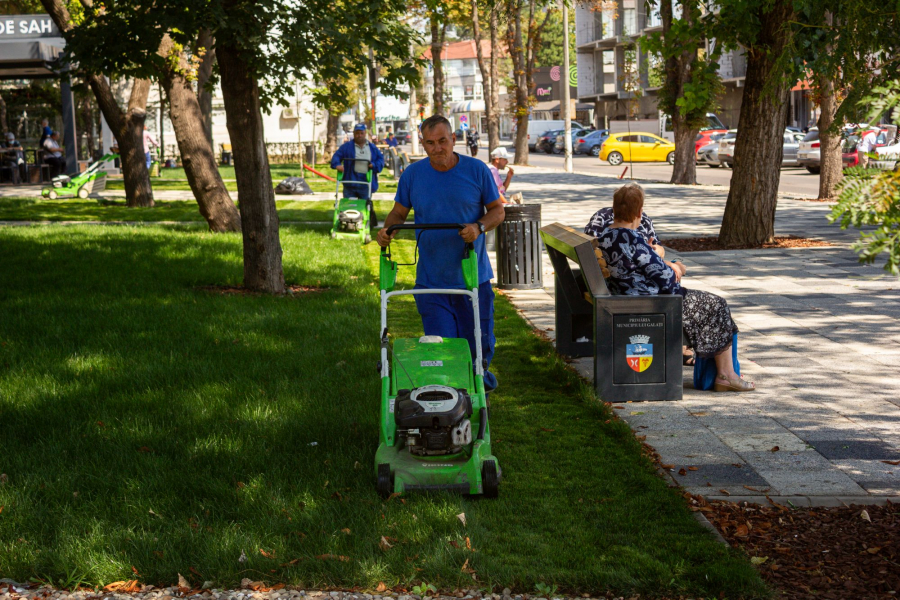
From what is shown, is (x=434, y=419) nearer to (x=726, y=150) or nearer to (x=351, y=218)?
(x=351, y=218)

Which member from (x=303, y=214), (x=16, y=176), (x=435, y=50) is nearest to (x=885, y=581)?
(x=303, y=214)

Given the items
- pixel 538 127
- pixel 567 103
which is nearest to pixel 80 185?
pixel 567 103

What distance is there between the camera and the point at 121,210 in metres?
21.8

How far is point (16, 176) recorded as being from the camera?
33.2 metres

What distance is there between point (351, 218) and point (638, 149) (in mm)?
34218

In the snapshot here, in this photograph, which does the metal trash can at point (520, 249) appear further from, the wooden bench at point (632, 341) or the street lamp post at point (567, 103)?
the street lamp post at point (567, 103)

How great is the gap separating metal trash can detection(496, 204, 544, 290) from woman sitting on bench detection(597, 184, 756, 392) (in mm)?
4349

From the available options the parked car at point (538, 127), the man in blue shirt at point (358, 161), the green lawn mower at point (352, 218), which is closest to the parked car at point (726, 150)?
the man in blue shirt at point (358, 161)

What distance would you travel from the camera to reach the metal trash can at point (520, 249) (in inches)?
450

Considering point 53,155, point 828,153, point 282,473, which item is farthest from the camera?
point 53,155

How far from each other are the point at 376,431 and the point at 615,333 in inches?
73.6

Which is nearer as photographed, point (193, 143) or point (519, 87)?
point (193, 143)

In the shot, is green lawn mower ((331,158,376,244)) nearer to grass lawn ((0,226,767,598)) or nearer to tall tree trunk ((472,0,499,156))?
grass lawn ((0,226,767,598))

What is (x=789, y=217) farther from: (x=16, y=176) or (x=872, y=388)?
(x=16, y=176)
